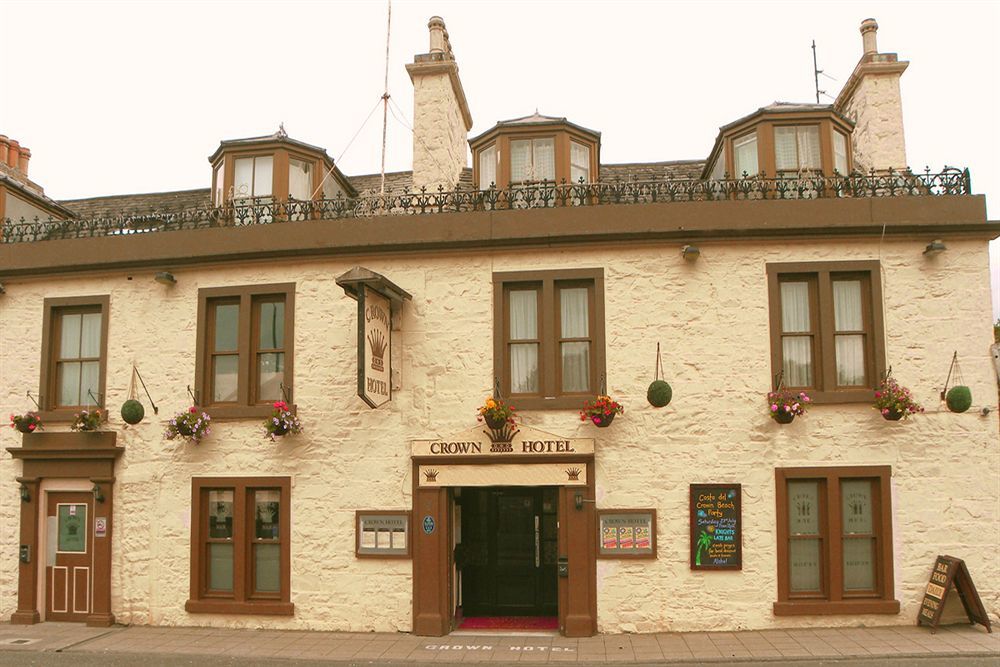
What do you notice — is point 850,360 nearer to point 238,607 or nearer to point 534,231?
point 534,231

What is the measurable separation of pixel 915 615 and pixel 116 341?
12289 mm

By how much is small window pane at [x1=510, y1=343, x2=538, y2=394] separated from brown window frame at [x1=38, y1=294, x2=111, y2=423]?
21.0ft

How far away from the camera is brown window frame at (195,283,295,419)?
1263 cm

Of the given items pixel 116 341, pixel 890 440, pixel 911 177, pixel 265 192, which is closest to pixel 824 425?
pixel 890 440

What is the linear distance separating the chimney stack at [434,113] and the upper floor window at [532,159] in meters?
1.13

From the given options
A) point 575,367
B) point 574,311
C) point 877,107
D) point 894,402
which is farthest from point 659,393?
point 877,107

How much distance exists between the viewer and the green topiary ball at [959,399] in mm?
11219

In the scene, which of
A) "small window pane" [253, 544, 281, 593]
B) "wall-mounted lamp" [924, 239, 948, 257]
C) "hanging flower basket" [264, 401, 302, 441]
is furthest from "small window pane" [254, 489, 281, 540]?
"wall-mounted lamp" [924, 239, 948, 257]

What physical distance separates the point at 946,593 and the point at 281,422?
362 inches

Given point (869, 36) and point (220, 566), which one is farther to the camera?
point (869, 36)

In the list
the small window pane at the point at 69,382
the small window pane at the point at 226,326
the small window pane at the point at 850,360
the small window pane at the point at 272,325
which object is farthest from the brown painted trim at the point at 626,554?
the small window pane at the point at 69,382

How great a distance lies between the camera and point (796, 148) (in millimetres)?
12773

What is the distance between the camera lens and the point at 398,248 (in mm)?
12562

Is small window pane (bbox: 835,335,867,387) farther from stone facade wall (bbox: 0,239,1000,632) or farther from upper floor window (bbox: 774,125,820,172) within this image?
upper floor window (bbox: 774,125,820,172)
